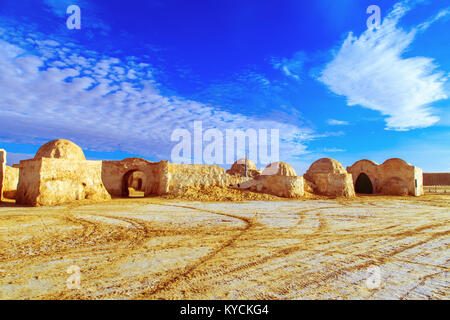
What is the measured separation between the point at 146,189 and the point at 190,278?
665 inches

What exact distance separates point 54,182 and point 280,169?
60.7 ft

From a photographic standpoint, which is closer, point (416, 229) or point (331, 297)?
point (331, 297)

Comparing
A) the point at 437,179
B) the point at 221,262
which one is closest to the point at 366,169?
the point at 437,179

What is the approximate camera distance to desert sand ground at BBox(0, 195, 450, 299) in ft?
9.70

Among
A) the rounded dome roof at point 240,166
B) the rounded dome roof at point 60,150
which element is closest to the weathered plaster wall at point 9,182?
the rounded dome roof at point 60,150

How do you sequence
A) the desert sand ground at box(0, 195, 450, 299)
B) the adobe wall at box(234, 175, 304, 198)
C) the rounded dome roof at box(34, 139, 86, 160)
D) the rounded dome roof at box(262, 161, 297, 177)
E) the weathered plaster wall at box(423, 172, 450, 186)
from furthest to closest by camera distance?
the weathered plaster wall at box(423, 172, 450, 186) < the rounded dome roof at box(262, 161, 297, 177) < the adobe wall at box(234, 175, 304, 198) < the rounded dome roof at box(34, 139, 86, 160) < the desert sand ground at box(0, 195, 450, 299)

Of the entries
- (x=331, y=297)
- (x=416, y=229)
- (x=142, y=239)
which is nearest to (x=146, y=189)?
(x=142, y=239)

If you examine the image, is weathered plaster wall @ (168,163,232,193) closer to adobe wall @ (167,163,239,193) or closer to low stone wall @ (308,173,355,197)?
adobe wall @ (167,163,239,193)

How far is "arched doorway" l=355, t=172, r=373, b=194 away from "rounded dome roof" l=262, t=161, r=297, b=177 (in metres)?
8.98

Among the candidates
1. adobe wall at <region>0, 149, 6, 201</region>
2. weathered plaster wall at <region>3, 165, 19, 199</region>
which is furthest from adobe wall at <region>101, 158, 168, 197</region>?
adobe wall at <region>0, 149, 6, 201</region>
